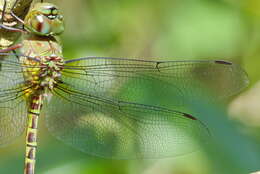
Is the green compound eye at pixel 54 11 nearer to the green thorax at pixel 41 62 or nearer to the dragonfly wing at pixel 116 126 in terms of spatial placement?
the green thorax at pixel 41 62

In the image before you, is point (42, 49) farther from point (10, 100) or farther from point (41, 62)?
point (10, 100)

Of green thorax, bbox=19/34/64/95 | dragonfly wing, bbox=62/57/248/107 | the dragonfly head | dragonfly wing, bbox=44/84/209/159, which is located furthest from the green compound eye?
dragonfly wing, bbox=44/84/209/159

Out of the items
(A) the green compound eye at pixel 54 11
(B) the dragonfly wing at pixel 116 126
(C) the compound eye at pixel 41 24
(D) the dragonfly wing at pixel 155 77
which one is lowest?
(B) the dragonfly wing at pixel 116 126

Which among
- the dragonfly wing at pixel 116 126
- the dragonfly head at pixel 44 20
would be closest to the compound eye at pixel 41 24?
the dragonfly head at pixel 44 20

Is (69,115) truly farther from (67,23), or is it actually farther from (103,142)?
(67,23)

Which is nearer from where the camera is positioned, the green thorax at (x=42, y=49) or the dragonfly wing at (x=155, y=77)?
the green thorax at (x=42, y=49)

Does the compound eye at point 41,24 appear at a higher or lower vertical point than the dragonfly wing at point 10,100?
higher

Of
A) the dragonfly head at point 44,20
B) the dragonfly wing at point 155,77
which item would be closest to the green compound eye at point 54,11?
the dragonfly head at point 44,20

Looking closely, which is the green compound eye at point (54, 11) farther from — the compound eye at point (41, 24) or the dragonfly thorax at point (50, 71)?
the dragonfly thorax at point (50, 71)
